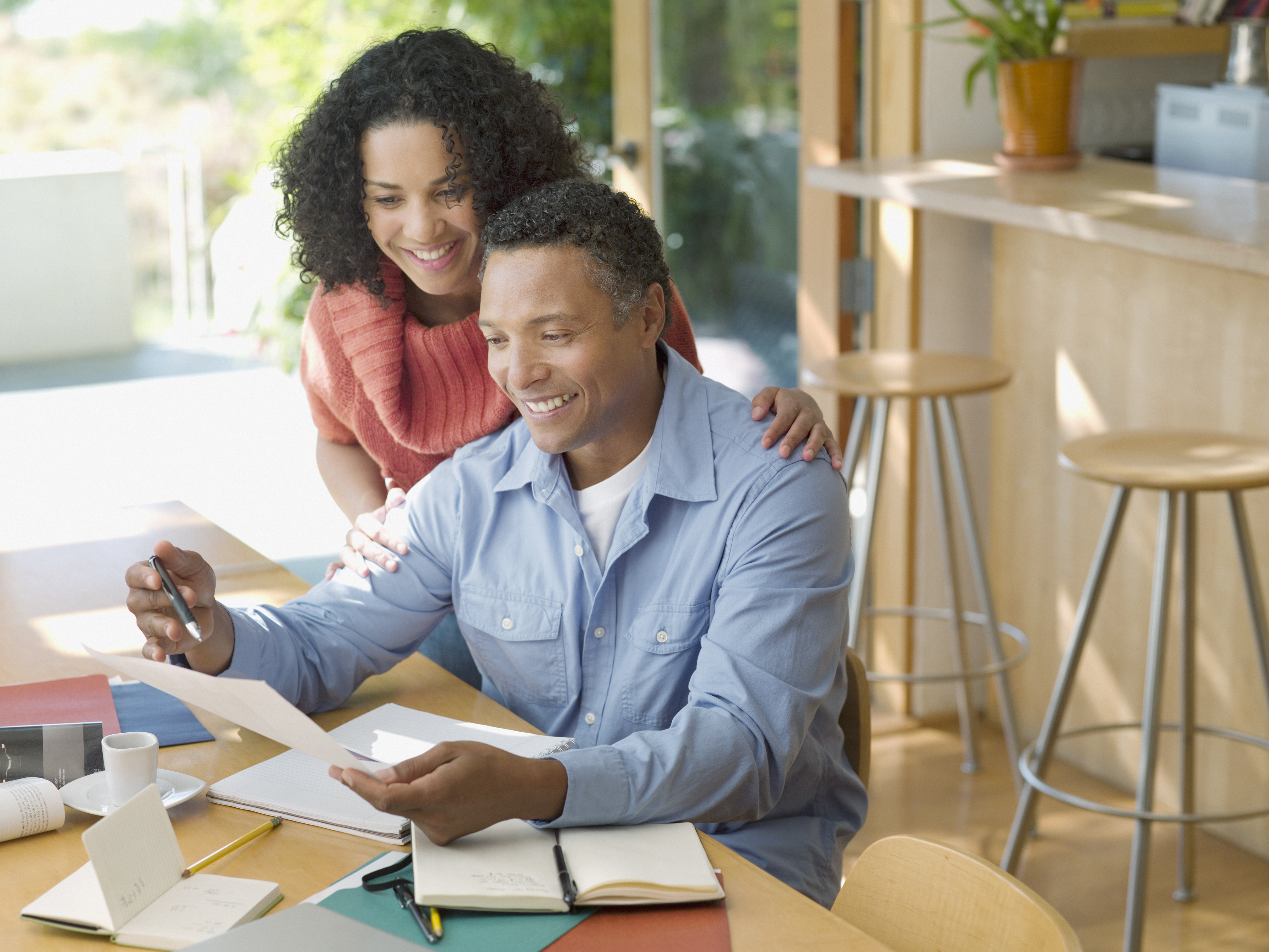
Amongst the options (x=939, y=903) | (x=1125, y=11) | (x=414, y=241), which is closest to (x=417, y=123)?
(x=414, y=241)

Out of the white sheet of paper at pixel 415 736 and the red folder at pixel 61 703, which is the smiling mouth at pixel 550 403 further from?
the red folder at pixel 61 703

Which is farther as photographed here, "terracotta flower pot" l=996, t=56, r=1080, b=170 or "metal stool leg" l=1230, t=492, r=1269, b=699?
"terracotta flower pot" l=996, t=56, r=1080, b=170

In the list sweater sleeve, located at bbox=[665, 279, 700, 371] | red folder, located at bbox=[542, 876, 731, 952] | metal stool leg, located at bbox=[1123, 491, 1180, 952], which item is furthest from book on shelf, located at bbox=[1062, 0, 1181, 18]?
red folder, located at bbox=[542, 876, 731, 952]

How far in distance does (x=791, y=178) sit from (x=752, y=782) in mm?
2272

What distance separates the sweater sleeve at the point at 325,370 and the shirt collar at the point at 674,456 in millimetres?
388

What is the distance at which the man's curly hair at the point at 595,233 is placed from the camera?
58.2 inches

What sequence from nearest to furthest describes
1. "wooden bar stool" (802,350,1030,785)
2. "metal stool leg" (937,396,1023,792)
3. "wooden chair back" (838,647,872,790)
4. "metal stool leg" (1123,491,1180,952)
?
1. "wooden chair back" (838,647,872,790)
2. "metal stool leg" (1123,491,1180,952)
3. "wooden bar stool" (802,350,1030,785)
4. "metal stool leg" (937,396,1023,792)

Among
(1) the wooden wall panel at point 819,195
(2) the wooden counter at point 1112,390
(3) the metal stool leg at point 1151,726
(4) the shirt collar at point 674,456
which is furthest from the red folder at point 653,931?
(1) the wooden wall panel at point 819,195

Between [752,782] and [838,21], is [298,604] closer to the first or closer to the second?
[752,782]

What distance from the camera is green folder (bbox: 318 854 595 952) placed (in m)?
1.09

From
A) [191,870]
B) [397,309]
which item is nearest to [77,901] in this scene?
[191,870]

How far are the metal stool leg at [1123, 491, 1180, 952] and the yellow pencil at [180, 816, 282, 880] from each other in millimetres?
1466

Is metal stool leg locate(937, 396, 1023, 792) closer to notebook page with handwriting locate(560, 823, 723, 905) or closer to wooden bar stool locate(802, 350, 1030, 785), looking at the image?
wooden bar stool locate(802, 350, 1030, 785)

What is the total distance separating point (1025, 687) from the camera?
3207mm
